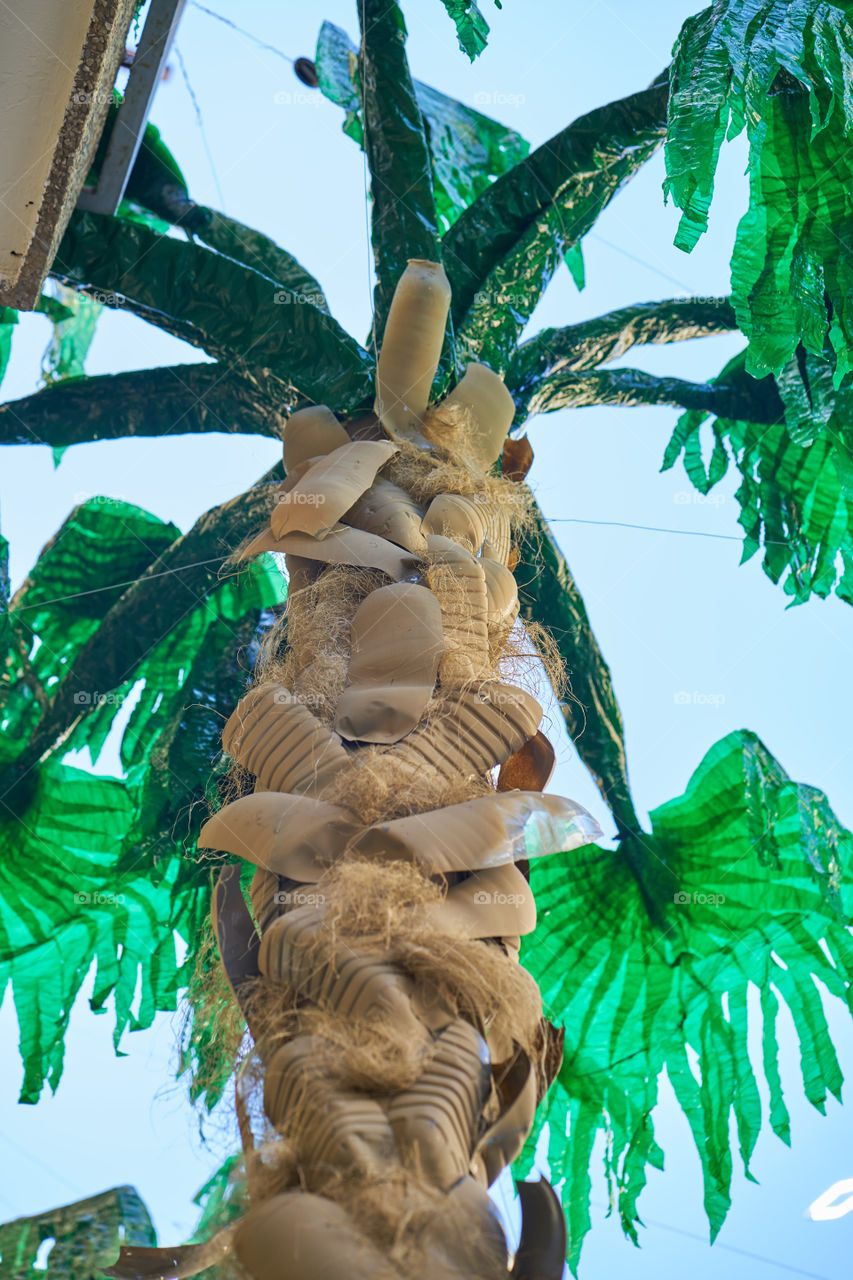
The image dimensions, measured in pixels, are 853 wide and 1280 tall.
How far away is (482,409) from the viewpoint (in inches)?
85.0

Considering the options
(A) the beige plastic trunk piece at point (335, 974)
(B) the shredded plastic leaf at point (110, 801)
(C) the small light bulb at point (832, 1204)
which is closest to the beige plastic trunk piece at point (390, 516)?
(A) the beige plastic trunk piece at point (335, 974)

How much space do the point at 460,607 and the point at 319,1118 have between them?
80 centimetres

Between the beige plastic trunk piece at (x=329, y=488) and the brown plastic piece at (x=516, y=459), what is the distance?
14.1 inches

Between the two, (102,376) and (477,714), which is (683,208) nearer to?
(477,714)

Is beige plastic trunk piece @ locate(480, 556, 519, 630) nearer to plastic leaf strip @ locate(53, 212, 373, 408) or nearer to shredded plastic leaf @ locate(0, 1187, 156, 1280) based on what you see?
plastic leaf strip @ locate(53, 212, 373, 408)

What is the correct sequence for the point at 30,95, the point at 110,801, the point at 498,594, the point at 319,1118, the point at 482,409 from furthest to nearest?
1. the point at 110,801
2. the point at 482,409
3. the point at 30,95
4. the point at 498,594
5. the point at 319,1118

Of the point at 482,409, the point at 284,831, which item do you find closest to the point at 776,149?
the point at 482,409

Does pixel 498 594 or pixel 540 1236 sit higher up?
pixel 498 594

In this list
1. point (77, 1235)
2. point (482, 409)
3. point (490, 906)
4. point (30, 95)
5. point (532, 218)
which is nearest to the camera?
point (490, 906)

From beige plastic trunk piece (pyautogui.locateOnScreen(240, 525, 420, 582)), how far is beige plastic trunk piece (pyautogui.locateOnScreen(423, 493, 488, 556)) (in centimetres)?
10

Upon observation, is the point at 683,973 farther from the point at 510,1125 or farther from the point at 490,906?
the point at 510,1125

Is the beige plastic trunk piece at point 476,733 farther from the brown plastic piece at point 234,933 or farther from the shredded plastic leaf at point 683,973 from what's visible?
the shredded plastic leaf at point 683,973

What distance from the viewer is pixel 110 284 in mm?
2646

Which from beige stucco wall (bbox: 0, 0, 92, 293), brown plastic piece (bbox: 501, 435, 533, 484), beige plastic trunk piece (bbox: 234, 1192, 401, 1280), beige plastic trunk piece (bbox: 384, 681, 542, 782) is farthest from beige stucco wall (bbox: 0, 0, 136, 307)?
beige plastic trunk piece (bbox: 234, 1192, 401, 1280)
